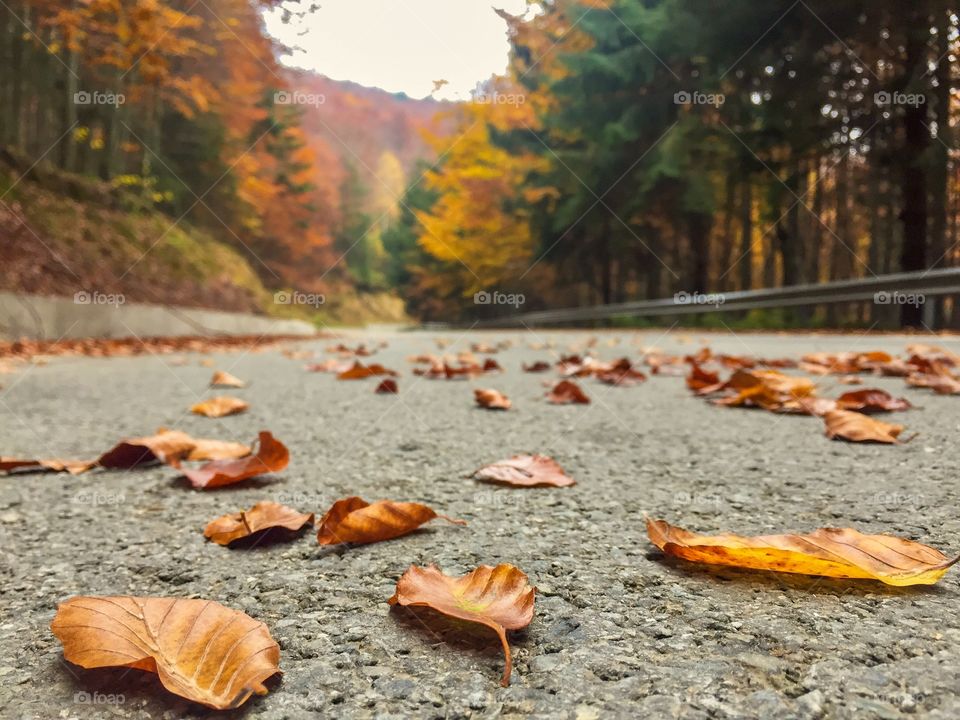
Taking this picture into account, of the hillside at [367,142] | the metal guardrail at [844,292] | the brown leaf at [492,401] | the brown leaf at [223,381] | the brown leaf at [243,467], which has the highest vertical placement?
the hillside at [367,142]

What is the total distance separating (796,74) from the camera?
35.9 feet

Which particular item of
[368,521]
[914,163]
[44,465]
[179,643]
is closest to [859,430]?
[368,521]

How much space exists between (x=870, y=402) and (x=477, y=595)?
74.1 inches

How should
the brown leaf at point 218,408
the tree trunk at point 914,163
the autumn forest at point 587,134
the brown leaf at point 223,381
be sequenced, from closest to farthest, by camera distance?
the brown leaf at point 218,408 < the brown leaf at point 223,381 < the tree trunk at point 914,163 < the autumn forest at point 587,134

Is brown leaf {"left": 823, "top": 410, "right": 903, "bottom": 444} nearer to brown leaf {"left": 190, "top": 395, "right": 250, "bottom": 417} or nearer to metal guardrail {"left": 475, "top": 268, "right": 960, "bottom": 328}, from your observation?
brown leaf {"left": 190, "top": 395, "right": 250, "bottom": 417}

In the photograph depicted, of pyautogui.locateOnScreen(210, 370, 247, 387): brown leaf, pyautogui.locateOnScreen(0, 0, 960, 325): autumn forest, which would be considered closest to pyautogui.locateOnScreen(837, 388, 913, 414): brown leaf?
pyautogui.locateOnScreen(210, 370, 247, 387): brown leaf

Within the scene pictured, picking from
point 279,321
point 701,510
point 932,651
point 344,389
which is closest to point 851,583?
point 932,651

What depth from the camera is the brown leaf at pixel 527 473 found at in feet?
4.31

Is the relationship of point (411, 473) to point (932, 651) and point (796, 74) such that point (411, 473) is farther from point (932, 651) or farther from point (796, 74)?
point (796, 74)

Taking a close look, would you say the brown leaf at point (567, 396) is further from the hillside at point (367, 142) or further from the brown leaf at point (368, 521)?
the hillside at point (367, 142)

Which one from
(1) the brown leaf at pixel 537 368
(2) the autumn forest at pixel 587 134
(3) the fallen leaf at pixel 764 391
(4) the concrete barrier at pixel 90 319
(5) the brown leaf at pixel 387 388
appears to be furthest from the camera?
(2) the autumn forest at pixel 587 134

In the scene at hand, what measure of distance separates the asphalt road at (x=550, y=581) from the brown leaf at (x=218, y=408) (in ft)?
1.89

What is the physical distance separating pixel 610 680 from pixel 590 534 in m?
0.40

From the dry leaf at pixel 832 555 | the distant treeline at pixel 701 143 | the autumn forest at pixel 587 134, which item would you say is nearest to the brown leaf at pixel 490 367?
the dry leaf at pixel 832 555
